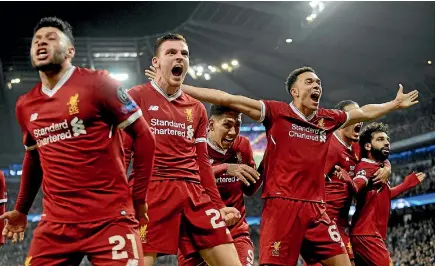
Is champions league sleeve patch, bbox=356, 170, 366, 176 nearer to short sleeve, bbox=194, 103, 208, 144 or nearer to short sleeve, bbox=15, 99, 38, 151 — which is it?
short sleeve, bbox=194, 103, 208, 144

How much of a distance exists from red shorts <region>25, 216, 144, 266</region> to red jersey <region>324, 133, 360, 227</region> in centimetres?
419

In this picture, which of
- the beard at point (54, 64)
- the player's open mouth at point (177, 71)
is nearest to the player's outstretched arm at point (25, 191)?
the beard at point (54, 64)

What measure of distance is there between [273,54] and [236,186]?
26.6 metres

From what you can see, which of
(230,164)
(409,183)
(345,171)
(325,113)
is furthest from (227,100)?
(409,183)

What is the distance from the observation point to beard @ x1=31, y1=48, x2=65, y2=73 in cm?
344

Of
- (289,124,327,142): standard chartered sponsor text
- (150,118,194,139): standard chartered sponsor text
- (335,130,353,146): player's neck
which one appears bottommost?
(150,118,194,139): standard chartered sponsor text

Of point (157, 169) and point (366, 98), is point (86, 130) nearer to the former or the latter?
point (157, 169)

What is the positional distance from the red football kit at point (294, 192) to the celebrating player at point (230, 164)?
278 millimetres

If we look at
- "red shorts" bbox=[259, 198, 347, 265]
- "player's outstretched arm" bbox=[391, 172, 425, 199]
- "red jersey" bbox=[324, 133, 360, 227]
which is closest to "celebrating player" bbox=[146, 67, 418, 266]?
"red shorts" bbox=[259, 198, 347, 265]

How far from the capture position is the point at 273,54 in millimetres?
31938

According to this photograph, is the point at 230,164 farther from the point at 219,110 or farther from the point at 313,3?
the point at 313,3

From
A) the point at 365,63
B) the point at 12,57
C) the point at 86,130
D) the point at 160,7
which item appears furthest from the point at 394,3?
the point at 86,130

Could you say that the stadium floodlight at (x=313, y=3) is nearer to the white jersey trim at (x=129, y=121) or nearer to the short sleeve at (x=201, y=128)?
the short sleeve at (x=201, y=128)

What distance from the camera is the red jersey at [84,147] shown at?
3.39m
